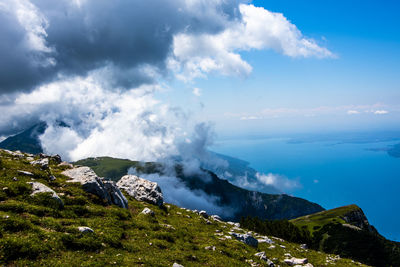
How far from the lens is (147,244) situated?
17.2 metres

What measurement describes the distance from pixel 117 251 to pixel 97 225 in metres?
4.05

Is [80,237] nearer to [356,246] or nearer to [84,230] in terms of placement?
[84,230]

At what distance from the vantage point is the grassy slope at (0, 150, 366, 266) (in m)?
11.5

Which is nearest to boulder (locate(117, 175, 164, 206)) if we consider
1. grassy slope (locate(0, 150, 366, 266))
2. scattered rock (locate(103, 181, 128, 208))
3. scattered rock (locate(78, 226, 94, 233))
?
scattered rock (locate(103, 181, 128, 208))

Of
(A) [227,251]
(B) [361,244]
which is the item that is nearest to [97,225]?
(A) [227,251]

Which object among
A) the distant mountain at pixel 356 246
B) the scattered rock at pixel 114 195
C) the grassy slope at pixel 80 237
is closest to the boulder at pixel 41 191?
the grassy slope at pixel 80 237

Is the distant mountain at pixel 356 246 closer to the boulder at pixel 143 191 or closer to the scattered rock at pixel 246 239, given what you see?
the scattered rock at pixel 246 239

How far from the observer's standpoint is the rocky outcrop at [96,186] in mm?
23547

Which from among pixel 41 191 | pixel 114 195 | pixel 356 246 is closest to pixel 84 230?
pixel 41 191

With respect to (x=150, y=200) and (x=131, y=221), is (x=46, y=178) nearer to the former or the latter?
(x=131, y=221)

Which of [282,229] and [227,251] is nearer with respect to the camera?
[227,251]

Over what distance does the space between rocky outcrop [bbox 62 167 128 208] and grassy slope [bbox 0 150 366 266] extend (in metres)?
1.02

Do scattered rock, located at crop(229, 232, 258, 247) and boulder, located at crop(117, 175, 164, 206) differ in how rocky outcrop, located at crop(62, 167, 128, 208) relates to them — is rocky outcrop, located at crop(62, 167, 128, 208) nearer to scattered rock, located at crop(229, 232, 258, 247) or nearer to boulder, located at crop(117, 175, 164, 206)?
boulder, located at crop(117, 175, 164, 206)

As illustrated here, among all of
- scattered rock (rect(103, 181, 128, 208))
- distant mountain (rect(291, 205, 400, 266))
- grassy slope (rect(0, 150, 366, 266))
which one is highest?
scattered rock (rect(103, 181, 128, 208))
